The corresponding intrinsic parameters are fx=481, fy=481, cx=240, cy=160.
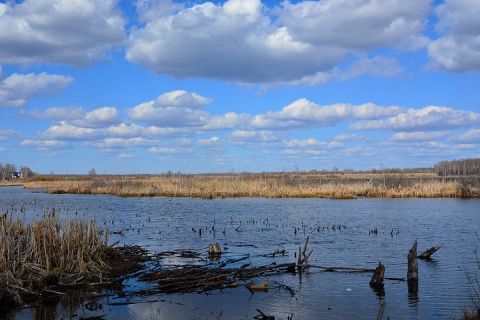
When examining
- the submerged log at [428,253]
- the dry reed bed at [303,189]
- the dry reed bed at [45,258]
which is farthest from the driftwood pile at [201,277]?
the dry reed bed at [303,189]

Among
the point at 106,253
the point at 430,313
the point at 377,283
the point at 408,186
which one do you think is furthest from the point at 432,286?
the point at 408,186

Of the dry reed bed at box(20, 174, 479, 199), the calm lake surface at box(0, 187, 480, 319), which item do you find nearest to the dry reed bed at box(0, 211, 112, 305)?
the calm lake surface at box(0, 187, 480, 319)

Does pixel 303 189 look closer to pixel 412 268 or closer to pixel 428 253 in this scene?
pixel 428 253

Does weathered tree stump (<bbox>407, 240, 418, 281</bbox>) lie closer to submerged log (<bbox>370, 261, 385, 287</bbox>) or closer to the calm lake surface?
the calm lake surface

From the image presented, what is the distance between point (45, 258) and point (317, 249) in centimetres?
1026

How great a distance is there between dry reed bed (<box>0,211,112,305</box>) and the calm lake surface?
0.88 meters

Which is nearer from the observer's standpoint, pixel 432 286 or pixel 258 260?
pixel 432 286

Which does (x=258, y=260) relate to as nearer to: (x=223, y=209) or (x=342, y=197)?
(x=223, y=209)

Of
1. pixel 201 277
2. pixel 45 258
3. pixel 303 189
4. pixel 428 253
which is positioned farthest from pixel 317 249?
pixel 303 189

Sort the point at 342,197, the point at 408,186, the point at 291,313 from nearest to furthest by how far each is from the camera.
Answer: the point at 291,313
the point at 342,197
the point at 408,186

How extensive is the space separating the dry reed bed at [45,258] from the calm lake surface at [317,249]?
0.88 metres

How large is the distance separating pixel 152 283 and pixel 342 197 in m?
33.1

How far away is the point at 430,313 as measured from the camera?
1091cm

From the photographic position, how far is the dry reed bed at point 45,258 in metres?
11.9
